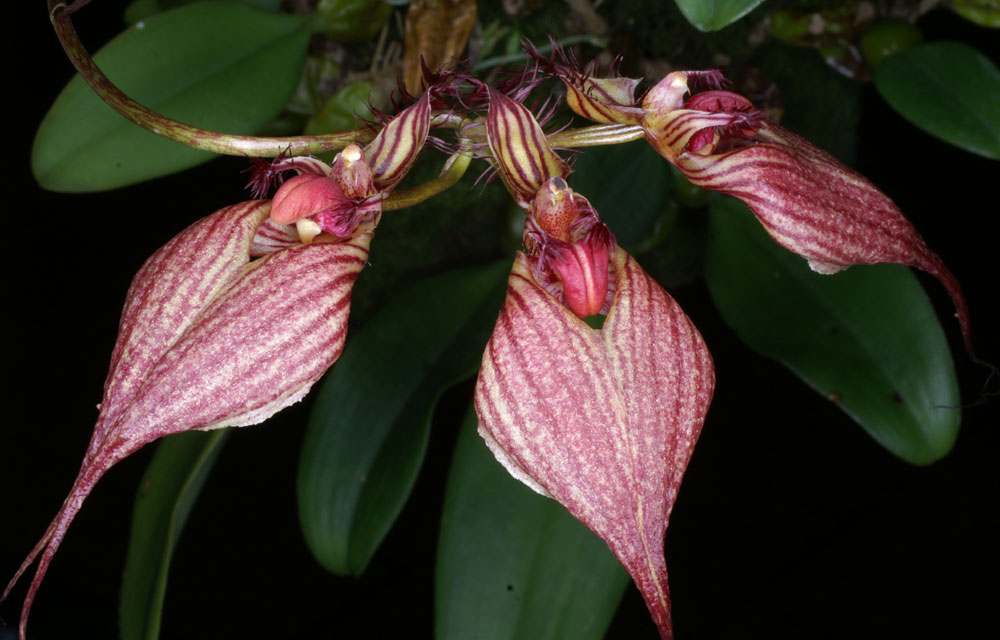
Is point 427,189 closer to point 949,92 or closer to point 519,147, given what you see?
point 519,147

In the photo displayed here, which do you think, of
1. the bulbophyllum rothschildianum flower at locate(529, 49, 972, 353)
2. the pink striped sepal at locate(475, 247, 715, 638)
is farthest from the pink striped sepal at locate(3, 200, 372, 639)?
the bulbophyllum rothschildianum flower at locate(529, 49, 972, 353)

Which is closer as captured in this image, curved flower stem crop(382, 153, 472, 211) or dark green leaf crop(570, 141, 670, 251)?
curved flower stem crop(382, 153, 472, 211)

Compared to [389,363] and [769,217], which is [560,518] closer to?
[389,363]

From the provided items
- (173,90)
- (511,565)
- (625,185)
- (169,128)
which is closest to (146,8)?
(173,90)

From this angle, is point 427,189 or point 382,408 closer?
point 427,189

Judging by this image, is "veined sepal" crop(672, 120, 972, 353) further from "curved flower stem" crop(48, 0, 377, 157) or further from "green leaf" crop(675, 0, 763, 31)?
"curved flower stem" crop(48, 0, 377, 157)

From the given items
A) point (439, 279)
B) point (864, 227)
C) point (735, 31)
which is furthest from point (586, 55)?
point (864, 227)

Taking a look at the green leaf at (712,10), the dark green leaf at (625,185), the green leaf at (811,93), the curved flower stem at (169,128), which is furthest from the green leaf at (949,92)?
the curved flower stem at (169,128)
